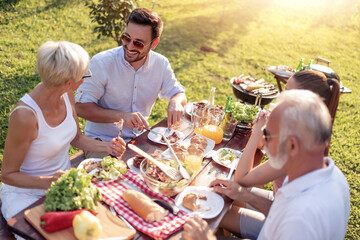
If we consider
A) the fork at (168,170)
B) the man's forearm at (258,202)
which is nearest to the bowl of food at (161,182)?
the fork at (168,170)

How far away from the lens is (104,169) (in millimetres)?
2291

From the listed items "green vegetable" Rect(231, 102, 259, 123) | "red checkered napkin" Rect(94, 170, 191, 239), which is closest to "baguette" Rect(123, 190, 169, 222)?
"red checkered napkin" Rect(94, 170, 191, 239)

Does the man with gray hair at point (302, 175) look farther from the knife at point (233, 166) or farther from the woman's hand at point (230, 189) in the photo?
the knife at point (233, 166)

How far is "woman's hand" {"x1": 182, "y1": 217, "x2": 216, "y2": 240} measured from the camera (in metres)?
1.82

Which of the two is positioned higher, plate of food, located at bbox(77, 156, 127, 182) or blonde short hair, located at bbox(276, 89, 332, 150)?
blonde short hair, located at bbox(276, 89, 332, 150)

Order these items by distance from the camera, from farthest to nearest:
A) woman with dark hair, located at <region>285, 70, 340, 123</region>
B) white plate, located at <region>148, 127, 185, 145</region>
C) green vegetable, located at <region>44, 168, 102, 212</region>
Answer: white plate, located at <region>148, 127, 185, 145</region> < woman with dark hair, located at <region>285, 70, 340, 123</region> < green vegetable, located at <region>44, 168, 102, 212</region>

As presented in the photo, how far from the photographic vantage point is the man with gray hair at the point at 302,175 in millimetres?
1678

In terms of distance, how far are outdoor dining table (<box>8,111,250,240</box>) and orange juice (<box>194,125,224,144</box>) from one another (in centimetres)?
7

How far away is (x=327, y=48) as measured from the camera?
12.0 metres

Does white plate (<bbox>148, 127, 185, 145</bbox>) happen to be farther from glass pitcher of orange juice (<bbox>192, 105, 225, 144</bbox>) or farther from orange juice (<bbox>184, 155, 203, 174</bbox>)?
orange juice (<bbox>184, 155, 203, 174</bbox>)

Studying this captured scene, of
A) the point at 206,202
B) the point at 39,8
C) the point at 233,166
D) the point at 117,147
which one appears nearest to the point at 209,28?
the point at 39,8

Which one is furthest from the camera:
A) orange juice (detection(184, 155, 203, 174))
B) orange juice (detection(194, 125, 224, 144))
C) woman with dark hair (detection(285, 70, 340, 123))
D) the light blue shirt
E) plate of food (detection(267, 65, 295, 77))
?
plate of food (detection(267, 65, 295, 77))

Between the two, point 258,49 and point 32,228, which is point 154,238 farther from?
point 258,49

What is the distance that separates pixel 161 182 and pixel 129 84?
174 cm
